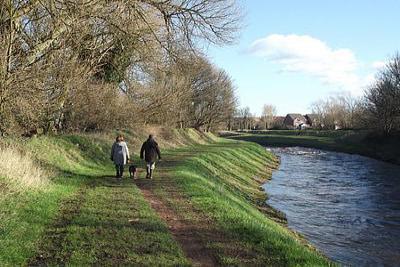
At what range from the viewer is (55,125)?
2855cm

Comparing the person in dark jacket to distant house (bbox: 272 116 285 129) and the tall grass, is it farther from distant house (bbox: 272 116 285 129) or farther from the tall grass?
distant house (bbox: 272 116 285 129)

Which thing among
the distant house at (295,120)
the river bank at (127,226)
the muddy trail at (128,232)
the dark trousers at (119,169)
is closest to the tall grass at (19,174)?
the river bank at (127,226)

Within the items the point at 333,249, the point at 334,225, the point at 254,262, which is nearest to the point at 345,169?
the point at 334,225

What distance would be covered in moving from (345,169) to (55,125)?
26.8m

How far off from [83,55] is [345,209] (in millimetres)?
16357

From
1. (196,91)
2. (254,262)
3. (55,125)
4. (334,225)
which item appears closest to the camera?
(254,262)

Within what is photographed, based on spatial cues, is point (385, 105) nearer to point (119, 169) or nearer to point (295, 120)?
point (119, 169)

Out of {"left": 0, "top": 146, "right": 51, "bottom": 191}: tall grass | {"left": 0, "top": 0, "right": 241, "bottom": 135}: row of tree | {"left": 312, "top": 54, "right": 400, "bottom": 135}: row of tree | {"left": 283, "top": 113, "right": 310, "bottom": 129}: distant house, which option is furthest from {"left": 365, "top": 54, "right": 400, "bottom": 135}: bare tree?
{"left": 283, "top": 113, "right": 310, "bottom": 129}: distant house

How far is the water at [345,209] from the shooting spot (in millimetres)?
15938

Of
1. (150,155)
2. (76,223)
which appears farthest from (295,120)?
(76,223)

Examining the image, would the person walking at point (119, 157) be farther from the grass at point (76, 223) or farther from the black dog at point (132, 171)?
the grass at point (76, 223)

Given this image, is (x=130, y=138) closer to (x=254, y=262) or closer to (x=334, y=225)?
(x=334, y=225)

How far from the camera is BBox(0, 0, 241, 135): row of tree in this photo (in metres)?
17.8

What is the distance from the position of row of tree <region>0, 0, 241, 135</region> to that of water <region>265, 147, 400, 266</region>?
9.48 metres
